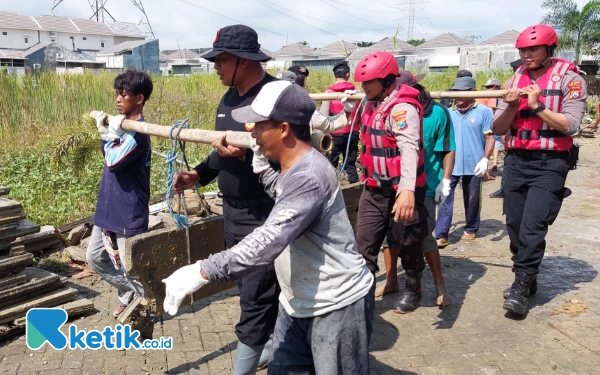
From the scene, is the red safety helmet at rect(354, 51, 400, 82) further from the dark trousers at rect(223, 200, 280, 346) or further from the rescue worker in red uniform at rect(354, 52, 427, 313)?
the dark trousers at rect(223, 200, 280, 346)

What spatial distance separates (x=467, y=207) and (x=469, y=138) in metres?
0.87

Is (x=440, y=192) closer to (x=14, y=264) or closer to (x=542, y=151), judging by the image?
(x=542, y=151)

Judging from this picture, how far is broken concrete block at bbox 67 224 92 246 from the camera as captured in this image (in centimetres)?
582

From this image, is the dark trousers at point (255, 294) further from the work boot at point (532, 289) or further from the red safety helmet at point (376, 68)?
the work boot at point (532, 289)

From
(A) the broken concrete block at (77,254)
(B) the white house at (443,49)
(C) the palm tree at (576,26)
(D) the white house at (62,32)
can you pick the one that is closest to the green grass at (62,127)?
(A) the broken concrete block at (77,254)

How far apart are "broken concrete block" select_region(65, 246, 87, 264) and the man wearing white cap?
11.9 feet

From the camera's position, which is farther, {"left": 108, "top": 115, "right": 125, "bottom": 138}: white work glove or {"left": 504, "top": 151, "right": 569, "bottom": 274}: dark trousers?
{"left": 504, "top": 151, "right": 569, "bottom": 274}: dark trousers

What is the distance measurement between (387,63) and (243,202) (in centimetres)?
158

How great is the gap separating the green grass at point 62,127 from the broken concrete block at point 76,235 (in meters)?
0.64

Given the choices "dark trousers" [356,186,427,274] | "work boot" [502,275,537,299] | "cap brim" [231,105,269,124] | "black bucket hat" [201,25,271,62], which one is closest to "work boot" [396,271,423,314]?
"dark trousers" [356,186,427,274]

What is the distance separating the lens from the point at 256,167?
2.63 metres

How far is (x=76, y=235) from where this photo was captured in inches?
230

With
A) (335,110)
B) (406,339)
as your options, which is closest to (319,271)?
(406,339)

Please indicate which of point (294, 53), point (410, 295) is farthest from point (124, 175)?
point (294, 53)
